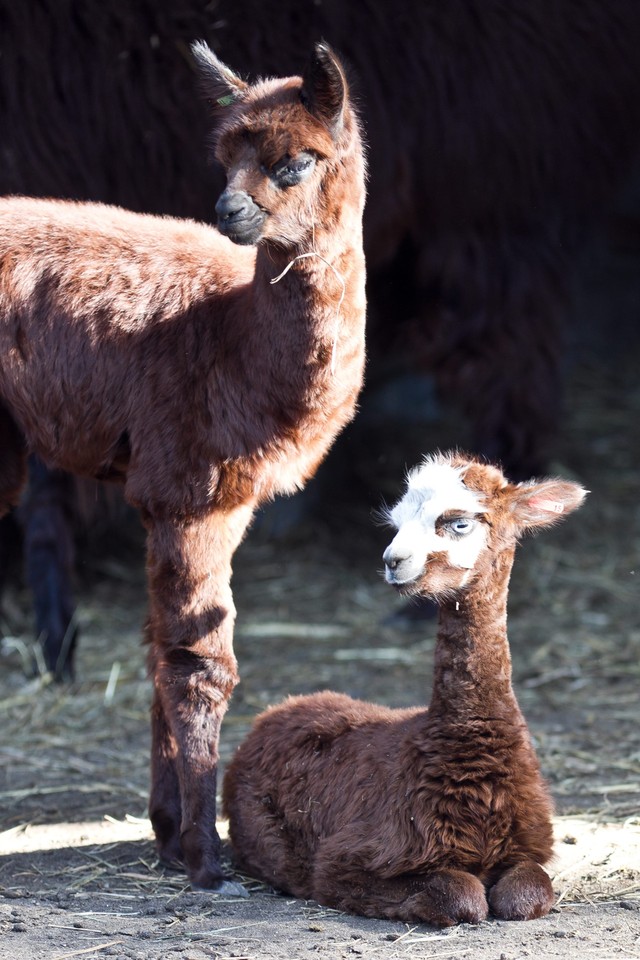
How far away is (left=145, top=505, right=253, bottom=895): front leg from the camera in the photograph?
338 cm

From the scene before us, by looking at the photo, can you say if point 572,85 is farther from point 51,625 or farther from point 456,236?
point 51,625

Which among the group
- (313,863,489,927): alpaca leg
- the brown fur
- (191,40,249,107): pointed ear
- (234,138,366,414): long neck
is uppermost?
the brown fur

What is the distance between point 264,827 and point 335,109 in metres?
1.80

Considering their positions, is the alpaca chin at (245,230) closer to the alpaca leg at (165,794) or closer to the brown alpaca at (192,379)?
the brown alpaca at (192,379)

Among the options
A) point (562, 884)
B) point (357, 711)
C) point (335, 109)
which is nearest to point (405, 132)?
point (335, 109)

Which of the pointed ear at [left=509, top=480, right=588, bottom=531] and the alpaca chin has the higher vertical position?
the alpaca chin

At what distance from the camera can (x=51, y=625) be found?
5.66m

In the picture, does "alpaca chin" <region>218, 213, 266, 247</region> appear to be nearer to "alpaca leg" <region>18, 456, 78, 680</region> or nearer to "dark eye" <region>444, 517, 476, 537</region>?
"dark eye" <region>444, 517, 476, 537</region>

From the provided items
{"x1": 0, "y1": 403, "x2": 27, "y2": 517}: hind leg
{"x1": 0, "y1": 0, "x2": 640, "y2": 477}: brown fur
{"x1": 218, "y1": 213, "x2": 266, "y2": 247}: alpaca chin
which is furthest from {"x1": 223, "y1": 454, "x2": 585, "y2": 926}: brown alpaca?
{"x1": 0, "y1": 0, "x2": 640, "y2": 477}: brown fur

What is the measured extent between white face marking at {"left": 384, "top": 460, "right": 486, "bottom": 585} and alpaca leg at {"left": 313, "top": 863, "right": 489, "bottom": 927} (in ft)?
2.25

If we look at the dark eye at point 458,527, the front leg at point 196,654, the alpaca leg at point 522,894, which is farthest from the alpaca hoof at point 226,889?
the dark eye at point 458,527

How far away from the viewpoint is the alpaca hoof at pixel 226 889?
11.0 ft

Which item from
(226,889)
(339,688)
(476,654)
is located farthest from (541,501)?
(339,688)

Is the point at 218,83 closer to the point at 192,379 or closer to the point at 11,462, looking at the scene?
the point at 192,379
